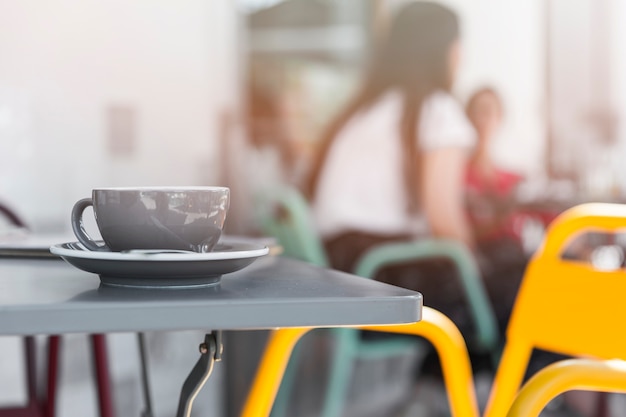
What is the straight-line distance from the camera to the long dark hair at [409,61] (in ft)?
8.16

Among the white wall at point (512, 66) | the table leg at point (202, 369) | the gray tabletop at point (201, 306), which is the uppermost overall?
the white wall at point (512, 66)

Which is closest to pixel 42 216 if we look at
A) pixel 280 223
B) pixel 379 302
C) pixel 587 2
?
pixel 280 223

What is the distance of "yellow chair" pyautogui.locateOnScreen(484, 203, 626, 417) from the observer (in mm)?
818

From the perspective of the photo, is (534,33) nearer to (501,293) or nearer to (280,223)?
(501,293)

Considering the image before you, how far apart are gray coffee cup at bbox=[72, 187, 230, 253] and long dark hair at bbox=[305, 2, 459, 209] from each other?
77.3 inches

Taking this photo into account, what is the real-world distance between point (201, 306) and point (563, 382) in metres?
0.26

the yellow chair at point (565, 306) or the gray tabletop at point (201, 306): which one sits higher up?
the gray tabletop at point (201, 306)

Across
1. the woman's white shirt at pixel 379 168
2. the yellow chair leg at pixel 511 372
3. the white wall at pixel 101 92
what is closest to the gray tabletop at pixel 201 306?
the yellow chair leg at pixel 511 372

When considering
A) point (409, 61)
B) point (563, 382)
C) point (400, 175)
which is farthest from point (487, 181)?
point (563, 382)

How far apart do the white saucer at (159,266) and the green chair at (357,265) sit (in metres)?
1.37

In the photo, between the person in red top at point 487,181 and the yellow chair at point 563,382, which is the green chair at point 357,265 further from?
the yellow chair at point 563,382

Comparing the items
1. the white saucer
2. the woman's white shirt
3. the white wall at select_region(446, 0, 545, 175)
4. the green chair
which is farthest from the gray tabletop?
the white wall at select_region(446, 0, 545, 175)

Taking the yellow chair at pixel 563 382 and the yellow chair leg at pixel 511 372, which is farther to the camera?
the yellow chair leg at pixel 511 372

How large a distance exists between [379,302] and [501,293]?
6.63ft
